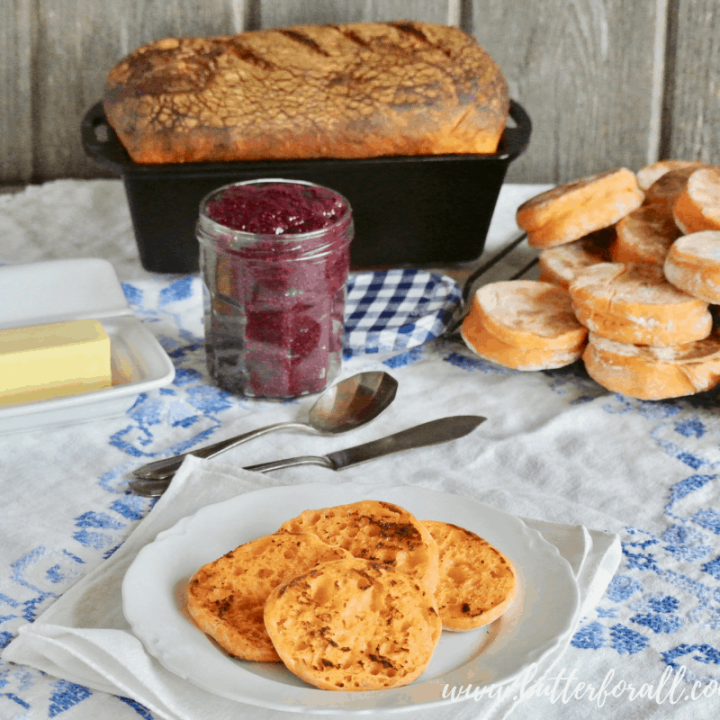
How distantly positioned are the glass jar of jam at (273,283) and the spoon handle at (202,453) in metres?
0.09

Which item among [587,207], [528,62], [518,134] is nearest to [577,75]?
[528,62]

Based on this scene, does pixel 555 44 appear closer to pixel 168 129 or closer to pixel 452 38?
pixel 452 38

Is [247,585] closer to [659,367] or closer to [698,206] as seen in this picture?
[659,367]

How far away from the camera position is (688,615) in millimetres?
734

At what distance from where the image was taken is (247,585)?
65cm

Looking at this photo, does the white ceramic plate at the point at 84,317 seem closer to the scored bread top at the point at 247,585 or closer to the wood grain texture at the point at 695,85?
the scored bread top at the point at 247,585

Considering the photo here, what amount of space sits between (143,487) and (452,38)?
948 mm

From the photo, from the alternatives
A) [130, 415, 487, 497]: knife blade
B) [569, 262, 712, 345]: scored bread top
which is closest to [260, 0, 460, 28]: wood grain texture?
[569, 262, 712, 345]: scored bread top

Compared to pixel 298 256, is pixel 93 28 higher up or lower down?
higher up

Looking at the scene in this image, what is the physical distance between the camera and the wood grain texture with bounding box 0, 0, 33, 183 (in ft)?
5.32

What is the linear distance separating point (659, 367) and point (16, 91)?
4.56ft

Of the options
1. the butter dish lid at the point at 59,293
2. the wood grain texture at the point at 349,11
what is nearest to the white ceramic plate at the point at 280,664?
the butter dish lid at the point at 59,293

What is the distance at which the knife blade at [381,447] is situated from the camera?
0.88 meters

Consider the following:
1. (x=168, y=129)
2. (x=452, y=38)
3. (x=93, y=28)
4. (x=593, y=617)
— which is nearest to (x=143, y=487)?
(x=593, y=617)
